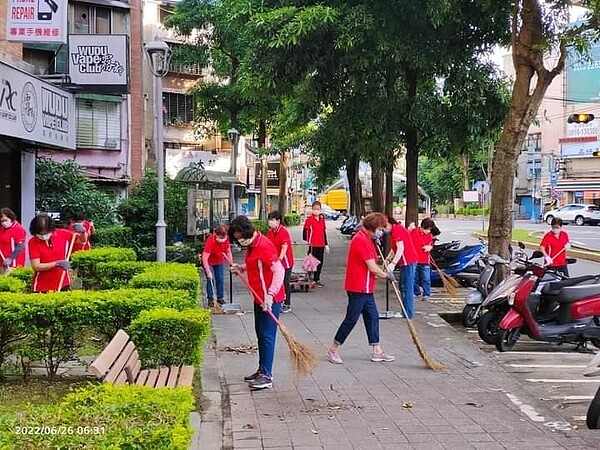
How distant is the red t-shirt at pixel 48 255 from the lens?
26.7 ft

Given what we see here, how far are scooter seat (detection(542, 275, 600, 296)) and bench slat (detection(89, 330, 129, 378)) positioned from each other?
5.66 meters

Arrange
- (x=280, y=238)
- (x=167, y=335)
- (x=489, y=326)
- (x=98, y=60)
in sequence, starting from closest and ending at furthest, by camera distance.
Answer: (x=167, y=335)
(x=489, y=326)
(x=280, y=238)
(x=98, y=60)

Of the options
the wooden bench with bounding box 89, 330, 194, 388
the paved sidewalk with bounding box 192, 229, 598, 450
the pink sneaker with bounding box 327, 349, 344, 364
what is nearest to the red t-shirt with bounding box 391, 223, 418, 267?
the paved sidewalk with bounding box 192, 229, 598, 450

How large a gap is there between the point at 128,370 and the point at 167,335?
0.85 m

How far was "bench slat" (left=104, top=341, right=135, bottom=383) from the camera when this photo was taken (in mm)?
4985

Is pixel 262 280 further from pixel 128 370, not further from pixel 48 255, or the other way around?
pixel 48 255

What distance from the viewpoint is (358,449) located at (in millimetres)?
5414

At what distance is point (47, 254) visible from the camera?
8.17m

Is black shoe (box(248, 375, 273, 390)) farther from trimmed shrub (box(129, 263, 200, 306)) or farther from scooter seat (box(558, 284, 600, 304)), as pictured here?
scooter seat (box(558, 284, 600, 304))

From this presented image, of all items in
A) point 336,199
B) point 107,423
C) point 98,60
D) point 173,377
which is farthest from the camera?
point 336,199

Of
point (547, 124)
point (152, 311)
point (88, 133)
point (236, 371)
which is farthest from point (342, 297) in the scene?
point (547, 124)

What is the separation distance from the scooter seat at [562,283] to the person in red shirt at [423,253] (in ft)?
14.5

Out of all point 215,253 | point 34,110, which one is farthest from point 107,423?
point 34,110

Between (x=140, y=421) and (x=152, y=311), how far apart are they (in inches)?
127
